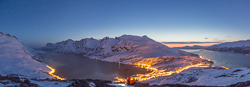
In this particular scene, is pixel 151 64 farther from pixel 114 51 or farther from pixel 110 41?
pixel 110 41

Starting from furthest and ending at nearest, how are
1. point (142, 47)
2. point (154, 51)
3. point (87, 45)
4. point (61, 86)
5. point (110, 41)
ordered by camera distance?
point (87, 45) < point (110, 41) < point (142, 47) < point (154, 51) < point (61, 86)

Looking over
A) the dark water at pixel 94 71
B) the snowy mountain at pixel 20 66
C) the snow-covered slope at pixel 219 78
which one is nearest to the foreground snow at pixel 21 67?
the snowy mountain at pixel 20 66

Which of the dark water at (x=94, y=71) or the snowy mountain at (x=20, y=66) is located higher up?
the snowy mountain at (x=20, y=66)

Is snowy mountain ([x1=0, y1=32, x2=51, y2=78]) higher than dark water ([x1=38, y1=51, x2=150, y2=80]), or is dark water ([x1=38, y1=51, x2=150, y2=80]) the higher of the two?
snowy mountain ([x1=0, y1=32, x2=51, y2=78])

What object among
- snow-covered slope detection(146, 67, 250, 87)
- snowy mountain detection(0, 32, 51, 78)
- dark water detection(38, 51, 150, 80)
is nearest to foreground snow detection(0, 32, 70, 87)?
snowy mountain detection(0, 32, 51, 78)

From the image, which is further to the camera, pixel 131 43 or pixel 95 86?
pixel 131 43

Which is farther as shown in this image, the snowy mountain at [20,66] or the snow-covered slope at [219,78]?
the snowy mountain at [20,66]

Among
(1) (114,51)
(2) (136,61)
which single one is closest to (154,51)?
(2) (136,61)

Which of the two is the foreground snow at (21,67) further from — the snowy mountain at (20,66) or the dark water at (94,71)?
the dark water at (94,71)

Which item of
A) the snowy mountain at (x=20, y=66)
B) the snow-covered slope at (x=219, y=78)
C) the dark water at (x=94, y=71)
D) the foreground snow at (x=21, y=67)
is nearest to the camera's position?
the snow-covered slope at (x=219, y=78)

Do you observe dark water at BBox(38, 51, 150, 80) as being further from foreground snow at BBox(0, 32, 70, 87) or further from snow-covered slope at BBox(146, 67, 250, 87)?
snow-covered slope at BBox(146, 67, 250, 87)

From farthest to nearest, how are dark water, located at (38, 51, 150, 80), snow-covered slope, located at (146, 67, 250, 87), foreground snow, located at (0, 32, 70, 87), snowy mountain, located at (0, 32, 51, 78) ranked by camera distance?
dark water, located at (38, 51, 150, 80) < snowy mountain, located at (0, 32, 51, 78) < foreground snow, located at (0, 32, 70, 87) < snow-covered slope, located at (146, 67, 250, 87)
